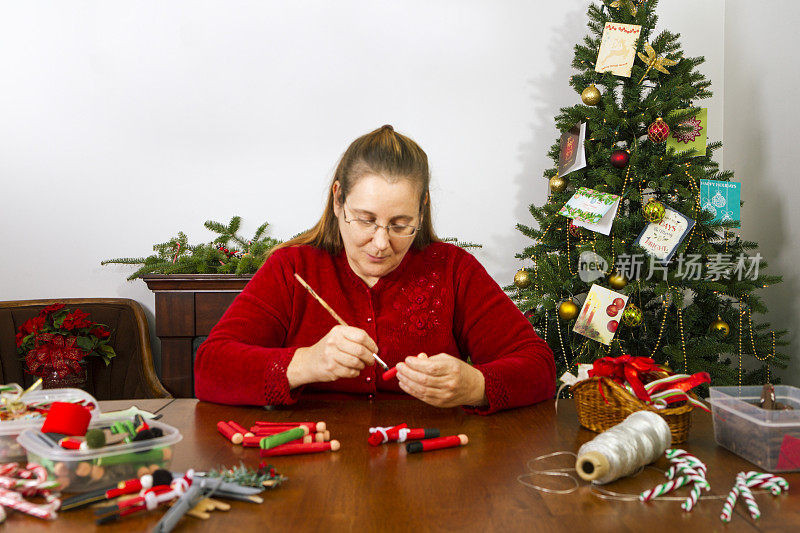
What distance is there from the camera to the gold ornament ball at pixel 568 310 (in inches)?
101

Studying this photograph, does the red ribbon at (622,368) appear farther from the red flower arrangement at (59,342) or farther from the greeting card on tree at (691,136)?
the red flower arrangement at (59,342)

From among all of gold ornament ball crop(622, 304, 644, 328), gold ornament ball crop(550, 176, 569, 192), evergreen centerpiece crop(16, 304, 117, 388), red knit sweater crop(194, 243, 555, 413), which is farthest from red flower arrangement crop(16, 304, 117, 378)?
gold ornament ball crop(622, 304, 644, 328)

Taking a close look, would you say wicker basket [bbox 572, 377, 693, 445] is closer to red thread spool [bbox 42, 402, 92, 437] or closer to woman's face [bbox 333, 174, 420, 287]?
woman's face [bbox 333, 174, 420, 287]

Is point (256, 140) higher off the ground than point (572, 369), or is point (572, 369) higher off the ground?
point (256, 140)

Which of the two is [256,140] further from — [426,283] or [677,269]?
[677,269]

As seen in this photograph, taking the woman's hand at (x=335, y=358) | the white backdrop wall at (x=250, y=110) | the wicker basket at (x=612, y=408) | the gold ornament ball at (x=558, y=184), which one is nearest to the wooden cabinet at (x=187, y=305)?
the white backdrop wall at (x=250, y=110)

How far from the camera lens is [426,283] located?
5.55 ft

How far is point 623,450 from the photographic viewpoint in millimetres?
868

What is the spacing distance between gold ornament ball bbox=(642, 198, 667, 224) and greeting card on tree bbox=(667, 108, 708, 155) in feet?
0.98

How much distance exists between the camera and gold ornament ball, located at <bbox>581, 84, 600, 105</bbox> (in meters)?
2.58

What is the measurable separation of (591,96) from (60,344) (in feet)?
8.21

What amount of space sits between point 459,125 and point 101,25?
Result: 74.9 inches

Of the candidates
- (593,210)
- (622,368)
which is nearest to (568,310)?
(593,210)

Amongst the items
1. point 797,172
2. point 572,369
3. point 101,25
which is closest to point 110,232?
point 101,25
